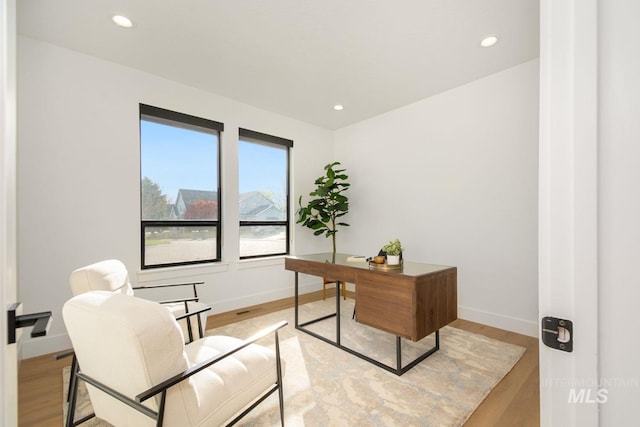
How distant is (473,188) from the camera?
334 centimetres

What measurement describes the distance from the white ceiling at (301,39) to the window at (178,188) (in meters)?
0.57

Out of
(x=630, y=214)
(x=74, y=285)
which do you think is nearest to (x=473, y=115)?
(x=630, y=214)

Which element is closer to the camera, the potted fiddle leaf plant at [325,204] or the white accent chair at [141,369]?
the white accent chair at [141,369]

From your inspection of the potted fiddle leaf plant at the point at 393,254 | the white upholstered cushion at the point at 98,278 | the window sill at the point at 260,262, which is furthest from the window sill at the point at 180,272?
the potted fiddle leaf plant at the point at 393,254

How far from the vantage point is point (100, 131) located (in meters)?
2.85

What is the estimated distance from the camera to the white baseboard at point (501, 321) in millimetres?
2895

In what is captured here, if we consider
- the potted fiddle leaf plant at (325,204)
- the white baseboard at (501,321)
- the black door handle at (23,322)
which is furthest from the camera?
the potted fiddle leaf plant at (325,204)

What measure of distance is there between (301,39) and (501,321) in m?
3.69

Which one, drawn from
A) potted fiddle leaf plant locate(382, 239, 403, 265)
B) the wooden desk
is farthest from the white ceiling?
the wooden desk

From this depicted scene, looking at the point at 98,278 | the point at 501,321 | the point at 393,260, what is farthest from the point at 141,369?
the point at 501,321

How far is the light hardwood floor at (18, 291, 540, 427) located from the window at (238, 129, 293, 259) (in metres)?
2.23

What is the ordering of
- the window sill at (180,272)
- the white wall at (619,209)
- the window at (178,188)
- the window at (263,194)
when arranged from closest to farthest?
the white wall at (619,209)
the window sill at (180,272)
the window at (178,188)
the window at (263,194)

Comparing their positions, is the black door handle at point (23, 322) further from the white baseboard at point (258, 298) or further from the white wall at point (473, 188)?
the white wall at point (473, 188)

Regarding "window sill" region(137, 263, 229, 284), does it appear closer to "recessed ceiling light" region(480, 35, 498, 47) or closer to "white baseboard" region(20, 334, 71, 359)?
"white baseboard" region(20, 334, 71, 359)
